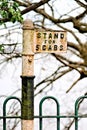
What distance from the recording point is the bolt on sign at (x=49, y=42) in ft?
8.93

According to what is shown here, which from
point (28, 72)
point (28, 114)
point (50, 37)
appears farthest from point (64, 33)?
point (28, 114)

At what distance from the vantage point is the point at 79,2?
4.90m

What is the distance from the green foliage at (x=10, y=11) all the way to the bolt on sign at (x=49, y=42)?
15 centimetres

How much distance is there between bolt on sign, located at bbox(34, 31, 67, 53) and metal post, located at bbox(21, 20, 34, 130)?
0.03m

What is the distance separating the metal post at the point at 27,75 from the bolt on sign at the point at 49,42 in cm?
3

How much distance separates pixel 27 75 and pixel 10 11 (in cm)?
38

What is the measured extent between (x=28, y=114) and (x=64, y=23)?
2336mm

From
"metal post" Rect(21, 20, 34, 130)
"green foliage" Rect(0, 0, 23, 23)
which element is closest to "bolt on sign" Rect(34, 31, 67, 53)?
"metal post" Rect(21, 20, 34, 130)

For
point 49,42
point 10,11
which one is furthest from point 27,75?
point 10,11

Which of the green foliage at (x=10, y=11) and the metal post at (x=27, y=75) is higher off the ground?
the green foliage at (x=10, y=11)

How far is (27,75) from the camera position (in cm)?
273

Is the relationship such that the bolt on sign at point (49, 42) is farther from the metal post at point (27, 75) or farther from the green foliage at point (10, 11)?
the green foliage at point (10, 11)

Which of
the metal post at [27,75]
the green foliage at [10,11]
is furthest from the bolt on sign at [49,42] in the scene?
the green foliage at [10,11]

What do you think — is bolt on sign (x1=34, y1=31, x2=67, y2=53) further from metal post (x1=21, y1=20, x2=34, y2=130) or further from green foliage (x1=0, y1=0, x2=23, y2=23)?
green foliage (x1=0, y1=0, x2=23, y2=23)
